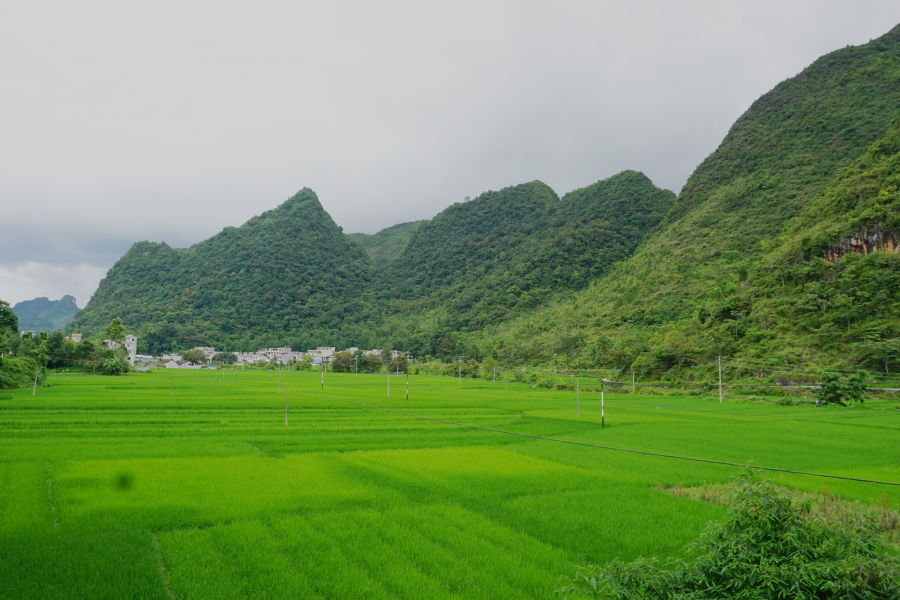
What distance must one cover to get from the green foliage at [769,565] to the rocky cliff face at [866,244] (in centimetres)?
5019

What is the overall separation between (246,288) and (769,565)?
12529cm

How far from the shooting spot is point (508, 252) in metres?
128

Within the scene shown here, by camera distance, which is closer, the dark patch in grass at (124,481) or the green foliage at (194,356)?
the dark patch in grass at (124,481)

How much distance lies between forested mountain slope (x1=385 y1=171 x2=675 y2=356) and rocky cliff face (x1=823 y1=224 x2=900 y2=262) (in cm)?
5102

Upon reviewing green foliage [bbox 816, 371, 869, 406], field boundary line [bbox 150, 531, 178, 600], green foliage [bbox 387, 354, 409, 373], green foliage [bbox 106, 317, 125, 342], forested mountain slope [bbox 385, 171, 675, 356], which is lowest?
green foliage [bbox 387, 354, 409, 373]

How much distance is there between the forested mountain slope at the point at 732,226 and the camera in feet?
158

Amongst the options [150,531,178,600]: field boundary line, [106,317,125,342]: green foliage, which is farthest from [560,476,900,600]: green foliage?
[106,317,125,342]: green foliage

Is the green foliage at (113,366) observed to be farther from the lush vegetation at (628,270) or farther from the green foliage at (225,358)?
the lush vegetation at (628,270)

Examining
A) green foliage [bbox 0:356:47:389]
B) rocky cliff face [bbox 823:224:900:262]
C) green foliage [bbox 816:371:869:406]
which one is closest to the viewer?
green foliage [bbox 0:356:47:389]

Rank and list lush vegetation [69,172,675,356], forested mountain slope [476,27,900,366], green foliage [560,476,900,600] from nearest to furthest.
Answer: green foliage [560,476,900,600]
forested mountain slope [476,27,900,366]
lush vegetation [69,172,675,356]

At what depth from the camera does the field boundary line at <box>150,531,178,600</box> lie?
15.3 feet

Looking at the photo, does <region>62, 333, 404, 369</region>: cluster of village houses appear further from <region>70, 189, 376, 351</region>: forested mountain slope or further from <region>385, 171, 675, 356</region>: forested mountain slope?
<region>385, 171, 675, 356</region>: forested mountain slope

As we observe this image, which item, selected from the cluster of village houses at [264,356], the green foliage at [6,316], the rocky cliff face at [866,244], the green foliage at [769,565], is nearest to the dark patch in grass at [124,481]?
the green foliage at [769,565]

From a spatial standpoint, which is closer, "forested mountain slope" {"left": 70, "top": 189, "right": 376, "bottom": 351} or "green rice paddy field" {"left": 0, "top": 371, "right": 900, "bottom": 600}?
"green rice paddy field" {"left": 0, "top": 371, "right": 900, "bottom": 600}
